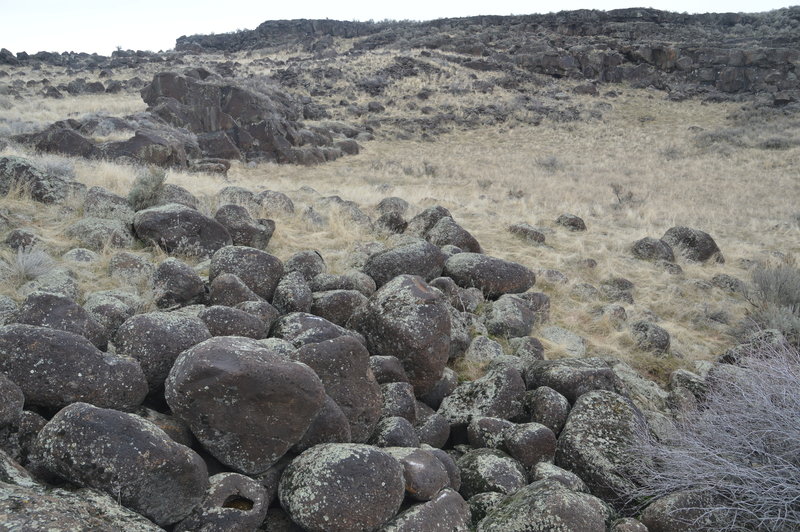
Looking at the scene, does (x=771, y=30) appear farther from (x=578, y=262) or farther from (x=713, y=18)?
(x=578, y=262)

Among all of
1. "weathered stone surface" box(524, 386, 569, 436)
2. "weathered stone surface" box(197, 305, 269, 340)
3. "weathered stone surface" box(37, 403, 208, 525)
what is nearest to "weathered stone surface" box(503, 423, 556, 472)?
"weathered stone surface" box(524, 386, 569, 436)

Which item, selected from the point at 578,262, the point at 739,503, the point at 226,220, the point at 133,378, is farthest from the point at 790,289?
the point at 133,378

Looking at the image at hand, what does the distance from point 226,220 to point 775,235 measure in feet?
48.4

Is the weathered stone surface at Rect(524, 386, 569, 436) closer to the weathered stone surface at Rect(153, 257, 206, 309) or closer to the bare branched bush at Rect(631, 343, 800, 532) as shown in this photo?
the bare branched bush at Rect(631, 343, 800, 532)

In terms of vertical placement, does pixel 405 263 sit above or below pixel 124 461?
below

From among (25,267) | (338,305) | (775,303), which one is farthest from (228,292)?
(775,303)

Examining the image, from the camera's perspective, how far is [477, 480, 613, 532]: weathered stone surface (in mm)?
3396

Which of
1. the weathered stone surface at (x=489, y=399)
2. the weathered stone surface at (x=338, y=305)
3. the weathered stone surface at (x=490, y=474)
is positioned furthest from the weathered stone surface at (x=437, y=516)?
the weathered stone surface at (x=338, y=305)

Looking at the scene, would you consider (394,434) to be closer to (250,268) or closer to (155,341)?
(155,341)

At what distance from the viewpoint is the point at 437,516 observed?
3523 millimetres

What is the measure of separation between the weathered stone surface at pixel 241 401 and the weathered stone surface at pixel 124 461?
0.36 metres

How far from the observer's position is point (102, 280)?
5773mm

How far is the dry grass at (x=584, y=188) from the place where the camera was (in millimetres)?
8904

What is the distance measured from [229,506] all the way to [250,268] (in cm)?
311
